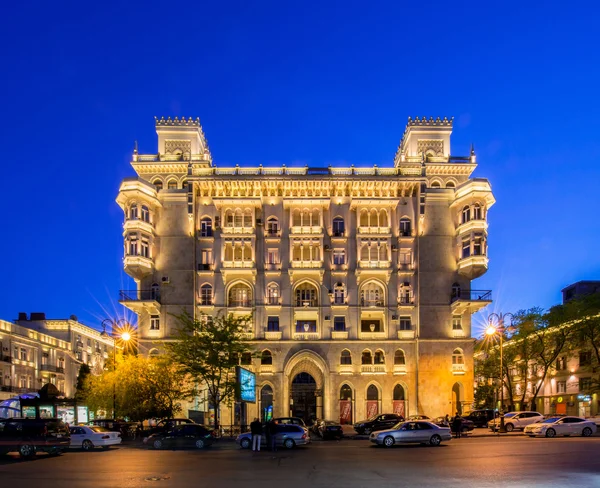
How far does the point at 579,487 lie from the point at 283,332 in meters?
43.6

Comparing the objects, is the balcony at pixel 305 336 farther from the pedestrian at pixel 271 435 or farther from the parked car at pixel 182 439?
the pedestrian at pixel 271 435

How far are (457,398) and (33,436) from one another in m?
42.8

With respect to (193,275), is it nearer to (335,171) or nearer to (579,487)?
(335,171)

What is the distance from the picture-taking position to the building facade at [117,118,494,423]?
A: 57594mm

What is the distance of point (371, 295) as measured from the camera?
60062 mm

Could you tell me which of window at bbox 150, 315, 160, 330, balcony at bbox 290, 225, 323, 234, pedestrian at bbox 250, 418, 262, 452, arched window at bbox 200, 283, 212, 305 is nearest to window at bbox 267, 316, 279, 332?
arched window at bbox 200, 283, 212, 305

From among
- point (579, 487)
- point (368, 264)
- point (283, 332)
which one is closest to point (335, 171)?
point (368, 264)

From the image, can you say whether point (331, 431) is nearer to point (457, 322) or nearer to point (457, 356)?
point (457, 356)

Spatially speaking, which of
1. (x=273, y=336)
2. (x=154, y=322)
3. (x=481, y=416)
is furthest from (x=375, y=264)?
(x=154, y=322)

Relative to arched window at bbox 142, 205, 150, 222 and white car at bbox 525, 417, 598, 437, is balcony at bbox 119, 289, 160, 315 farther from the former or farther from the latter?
white car at bbox 525, 417, 598, 437

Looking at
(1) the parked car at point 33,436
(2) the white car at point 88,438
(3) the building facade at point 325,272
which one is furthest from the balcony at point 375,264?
(1) the parked car at point 33,436

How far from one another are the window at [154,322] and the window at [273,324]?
11.1m

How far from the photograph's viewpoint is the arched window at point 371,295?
59.5 metres

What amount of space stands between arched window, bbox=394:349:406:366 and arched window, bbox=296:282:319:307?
365 inches
